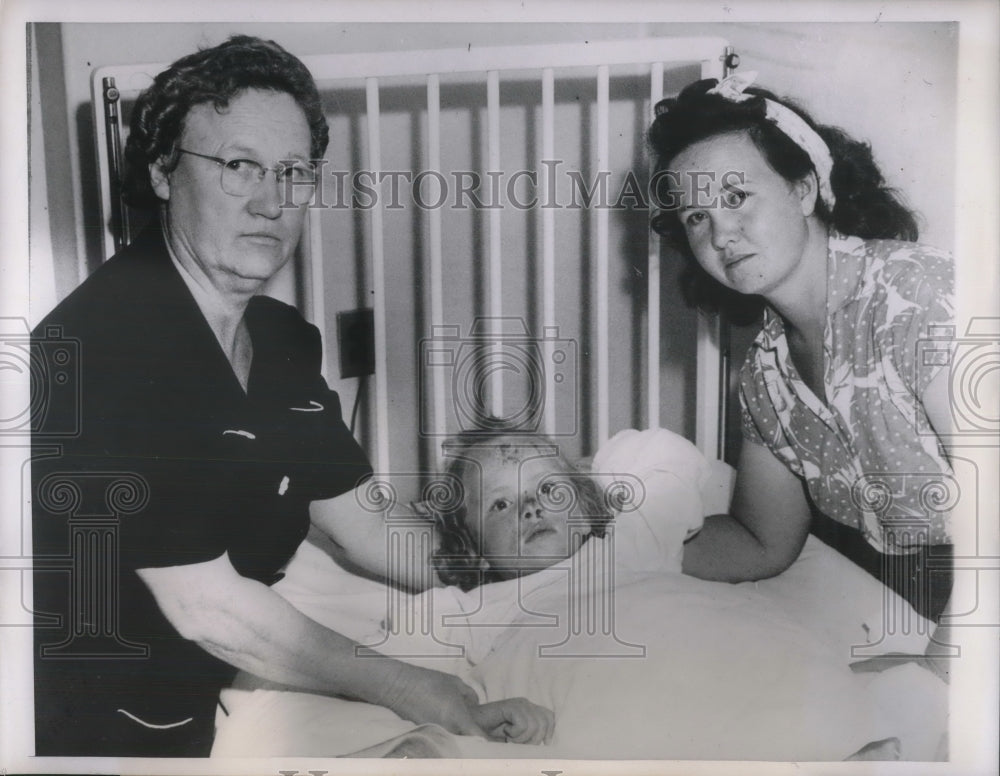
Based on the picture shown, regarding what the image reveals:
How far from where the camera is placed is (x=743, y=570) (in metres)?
1.46

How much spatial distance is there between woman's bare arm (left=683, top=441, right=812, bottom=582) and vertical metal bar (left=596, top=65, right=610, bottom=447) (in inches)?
8.4

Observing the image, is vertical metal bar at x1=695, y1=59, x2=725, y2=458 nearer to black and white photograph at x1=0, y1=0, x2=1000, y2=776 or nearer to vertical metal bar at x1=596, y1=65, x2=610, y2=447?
black and white photograph at x1=0, y1=0, x2=1000, y2=776

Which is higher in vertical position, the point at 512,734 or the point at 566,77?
the point at 566,77

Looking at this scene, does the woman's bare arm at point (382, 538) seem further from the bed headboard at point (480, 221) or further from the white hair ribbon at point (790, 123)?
the white hair ribbon at point (790, 123)

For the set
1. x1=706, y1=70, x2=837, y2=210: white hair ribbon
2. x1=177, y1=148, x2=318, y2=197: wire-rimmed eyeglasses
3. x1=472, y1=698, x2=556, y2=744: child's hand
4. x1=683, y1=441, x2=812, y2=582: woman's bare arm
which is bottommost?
x1=472, y1=698, x2=556, y2=744: child's hand

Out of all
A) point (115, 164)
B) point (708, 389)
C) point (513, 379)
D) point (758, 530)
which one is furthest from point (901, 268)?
point (115, 164)

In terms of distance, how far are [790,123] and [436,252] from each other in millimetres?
545

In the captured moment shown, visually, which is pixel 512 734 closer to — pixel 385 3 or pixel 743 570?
pixel 743 570

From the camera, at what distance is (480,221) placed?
1.44 meters

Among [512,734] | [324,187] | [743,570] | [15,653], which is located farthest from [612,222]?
[15,653]

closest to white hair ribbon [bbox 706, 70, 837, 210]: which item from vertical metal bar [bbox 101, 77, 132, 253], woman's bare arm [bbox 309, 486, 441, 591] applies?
woman's bare arm [bbox 309, 486, 441, 591]

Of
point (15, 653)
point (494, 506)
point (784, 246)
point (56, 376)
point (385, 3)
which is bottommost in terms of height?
point (15, 653)

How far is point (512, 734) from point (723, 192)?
84cm

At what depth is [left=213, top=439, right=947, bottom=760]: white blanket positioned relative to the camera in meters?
1.44
